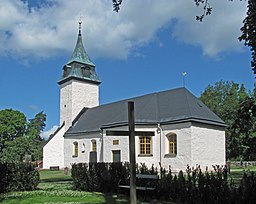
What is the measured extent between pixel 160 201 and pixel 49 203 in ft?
12.4

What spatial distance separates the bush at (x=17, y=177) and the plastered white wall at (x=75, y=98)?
27.2 metres

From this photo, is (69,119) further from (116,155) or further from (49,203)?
(49,203)

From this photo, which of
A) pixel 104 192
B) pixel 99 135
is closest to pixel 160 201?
pixel 104 192

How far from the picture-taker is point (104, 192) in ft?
45.5

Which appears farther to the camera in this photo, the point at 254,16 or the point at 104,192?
the point at 104,192

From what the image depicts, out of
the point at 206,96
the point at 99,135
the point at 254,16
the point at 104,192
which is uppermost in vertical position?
the point at 206,96

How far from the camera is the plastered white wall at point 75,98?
141 feet

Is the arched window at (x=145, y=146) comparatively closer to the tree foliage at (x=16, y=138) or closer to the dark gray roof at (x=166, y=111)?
the dark gray roof at (x=166, y=111)

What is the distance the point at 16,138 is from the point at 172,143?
39.2m

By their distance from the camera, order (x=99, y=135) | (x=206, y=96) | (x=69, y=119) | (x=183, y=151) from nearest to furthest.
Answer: (x=183, y=151), (x=99, y=135), (x=69, y=119), (x=206, y=96)

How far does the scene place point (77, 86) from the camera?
43.5m

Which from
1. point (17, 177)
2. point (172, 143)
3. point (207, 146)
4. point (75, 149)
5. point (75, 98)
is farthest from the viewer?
point (75, 98)

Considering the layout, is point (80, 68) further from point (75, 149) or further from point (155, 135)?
point (155, 135)

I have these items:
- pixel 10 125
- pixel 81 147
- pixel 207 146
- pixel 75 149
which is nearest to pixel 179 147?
pixel 207 146
